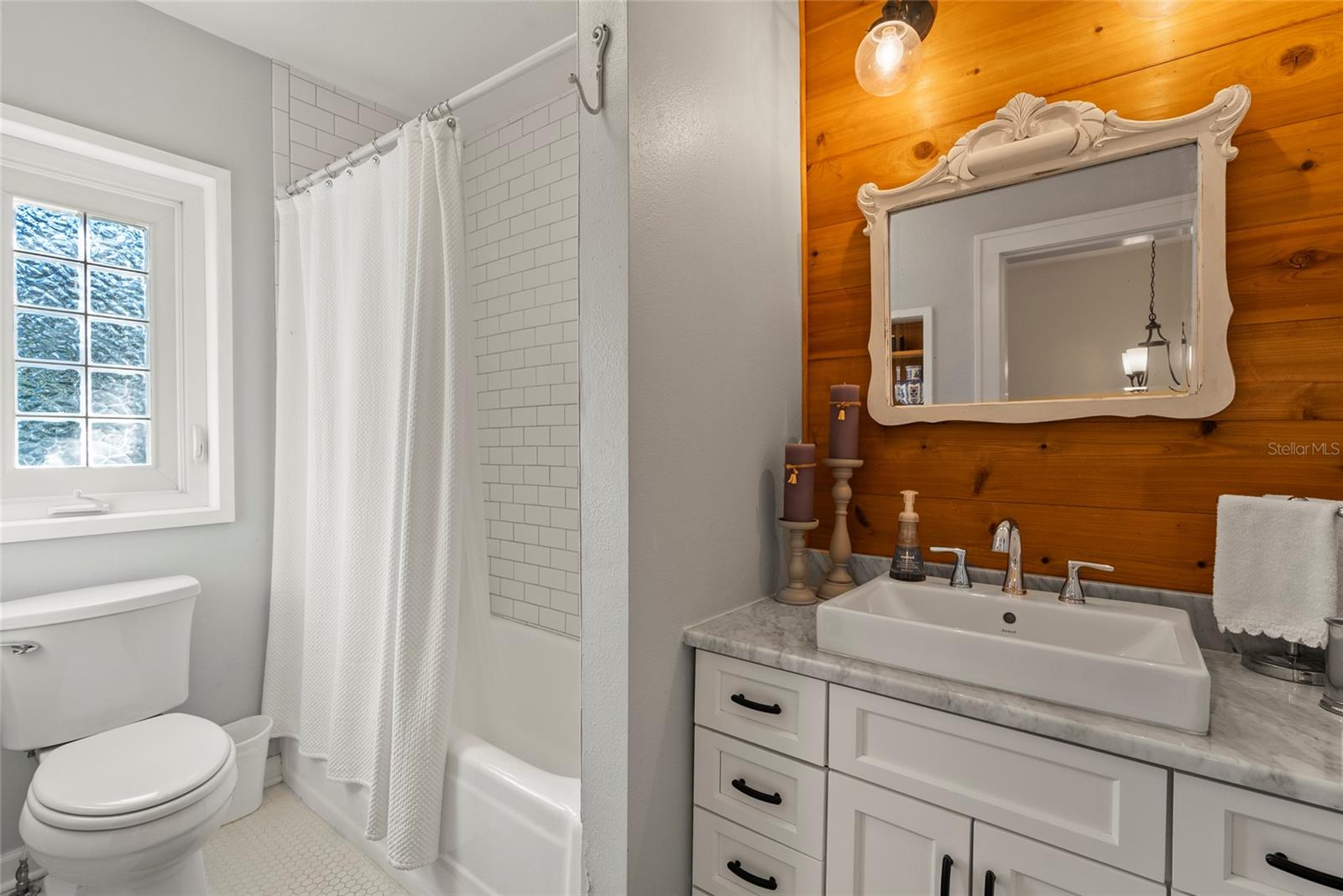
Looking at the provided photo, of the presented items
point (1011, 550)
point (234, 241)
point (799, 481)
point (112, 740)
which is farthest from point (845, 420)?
point (234, 241)

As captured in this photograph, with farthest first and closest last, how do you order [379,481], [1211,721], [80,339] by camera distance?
[80,339], [379,481], [1211,721]

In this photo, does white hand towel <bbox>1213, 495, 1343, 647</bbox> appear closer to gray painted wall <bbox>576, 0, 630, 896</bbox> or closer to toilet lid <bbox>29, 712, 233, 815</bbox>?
gray painted wall <bbox>576, 0, 630, 896</bbox>

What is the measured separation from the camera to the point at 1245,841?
79cm

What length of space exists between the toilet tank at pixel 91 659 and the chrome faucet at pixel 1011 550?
221 centimetres

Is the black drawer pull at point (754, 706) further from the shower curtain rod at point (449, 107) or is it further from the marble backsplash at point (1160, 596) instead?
the shower curtain rod at point (449, 107)

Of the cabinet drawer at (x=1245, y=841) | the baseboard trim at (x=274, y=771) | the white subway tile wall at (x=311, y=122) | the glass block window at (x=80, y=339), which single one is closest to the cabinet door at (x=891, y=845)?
the cabinet drawer at (x=1245, y=841)

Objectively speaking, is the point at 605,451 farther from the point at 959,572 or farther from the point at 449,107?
the point at 449,107

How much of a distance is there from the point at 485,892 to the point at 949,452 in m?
1.53

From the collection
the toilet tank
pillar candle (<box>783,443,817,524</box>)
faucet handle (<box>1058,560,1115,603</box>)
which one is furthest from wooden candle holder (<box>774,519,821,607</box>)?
the toilet tank

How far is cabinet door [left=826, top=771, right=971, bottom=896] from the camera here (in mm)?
984

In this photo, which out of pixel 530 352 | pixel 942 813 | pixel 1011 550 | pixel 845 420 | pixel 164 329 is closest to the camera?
pixel 942 813

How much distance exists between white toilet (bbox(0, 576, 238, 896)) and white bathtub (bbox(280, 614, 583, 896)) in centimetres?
47

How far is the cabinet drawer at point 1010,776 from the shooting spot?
2.77 ft

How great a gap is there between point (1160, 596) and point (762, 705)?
2.62 feet
